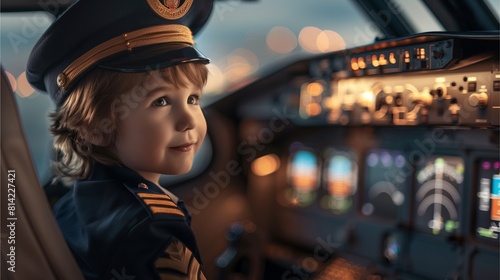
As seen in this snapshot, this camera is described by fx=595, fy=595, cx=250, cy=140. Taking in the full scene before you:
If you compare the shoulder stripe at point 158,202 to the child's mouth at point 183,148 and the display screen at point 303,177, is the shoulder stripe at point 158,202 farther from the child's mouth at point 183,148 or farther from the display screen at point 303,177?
the display screen at point 303,177

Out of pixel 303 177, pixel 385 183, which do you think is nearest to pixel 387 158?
pixel 385 183

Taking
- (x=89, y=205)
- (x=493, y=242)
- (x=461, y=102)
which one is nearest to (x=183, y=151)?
(x=89, y=205)

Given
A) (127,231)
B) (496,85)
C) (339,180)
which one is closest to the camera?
(127,231)

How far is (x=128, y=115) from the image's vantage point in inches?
53.2

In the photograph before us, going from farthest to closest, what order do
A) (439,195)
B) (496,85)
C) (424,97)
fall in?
(439,195)
(424,97)
(496,85)

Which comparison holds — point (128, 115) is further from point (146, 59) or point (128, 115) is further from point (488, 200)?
point (488, 200)

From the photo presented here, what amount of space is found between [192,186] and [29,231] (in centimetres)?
169

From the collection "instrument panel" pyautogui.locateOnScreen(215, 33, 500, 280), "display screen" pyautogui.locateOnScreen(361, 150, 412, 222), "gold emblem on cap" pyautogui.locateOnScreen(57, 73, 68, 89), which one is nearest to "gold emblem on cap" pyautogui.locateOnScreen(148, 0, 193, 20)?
"gold emblem on cap" pyautogui.locateOnScreen(57, 73, 68, 89)

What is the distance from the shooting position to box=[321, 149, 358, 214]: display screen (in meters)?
3.00

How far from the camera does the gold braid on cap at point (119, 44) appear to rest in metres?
1.35

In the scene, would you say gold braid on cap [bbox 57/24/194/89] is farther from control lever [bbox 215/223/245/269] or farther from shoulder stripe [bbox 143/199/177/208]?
control lever [bbox 215/223/245/269]

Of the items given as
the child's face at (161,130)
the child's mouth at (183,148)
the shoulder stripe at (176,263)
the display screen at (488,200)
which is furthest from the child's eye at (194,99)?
the display screen at (488,200)

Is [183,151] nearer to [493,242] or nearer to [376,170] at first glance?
[493,242]

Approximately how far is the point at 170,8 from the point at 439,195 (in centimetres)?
159
